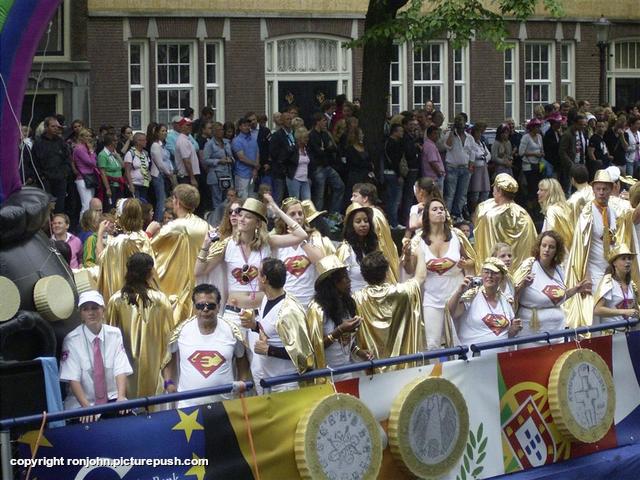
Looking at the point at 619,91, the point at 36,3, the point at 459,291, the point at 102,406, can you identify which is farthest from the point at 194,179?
the point at 619,91

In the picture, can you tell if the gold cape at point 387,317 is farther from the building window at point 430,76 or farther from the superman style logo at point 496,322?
the building window at point 430,76

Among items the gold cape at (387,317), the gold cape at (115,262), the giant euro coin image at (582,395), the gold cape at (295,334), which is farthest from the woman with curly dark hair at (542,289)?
the gold cape at (115,262)

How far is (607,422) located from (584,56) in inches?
884

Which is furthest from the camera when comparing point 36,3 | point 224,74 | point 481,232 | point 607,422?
point 224,74

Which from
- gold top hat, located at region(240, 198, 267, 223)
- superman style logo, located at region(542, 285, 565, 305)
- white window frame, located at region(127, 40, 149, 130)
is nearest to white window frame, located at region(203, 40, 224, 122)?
white window frame, located at region(127, 40, 149, 130)

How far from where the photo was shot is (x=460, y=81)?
97.0 feet

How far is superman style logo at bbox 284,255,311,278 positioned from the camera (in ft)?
37.4

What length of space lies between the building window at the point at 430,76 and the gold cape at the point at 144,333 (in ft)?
63.8

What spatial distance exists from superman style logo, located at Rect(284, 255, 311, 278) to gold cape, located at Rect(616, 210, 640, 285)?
11.5 feet

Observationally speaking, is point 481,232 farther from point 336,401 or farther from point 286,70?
point 286,70

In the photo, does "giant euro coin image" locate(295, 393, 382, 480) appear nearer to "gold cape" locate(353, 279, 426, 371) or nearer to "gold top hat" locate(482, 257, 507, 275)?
"gold cape" locate(353, 279, 426, 371)

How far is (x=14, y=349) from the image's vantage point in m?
8.26

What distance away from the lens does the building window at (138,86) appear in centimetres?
2581

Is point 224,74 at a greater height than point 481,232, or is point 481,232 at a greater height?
point 224,74
